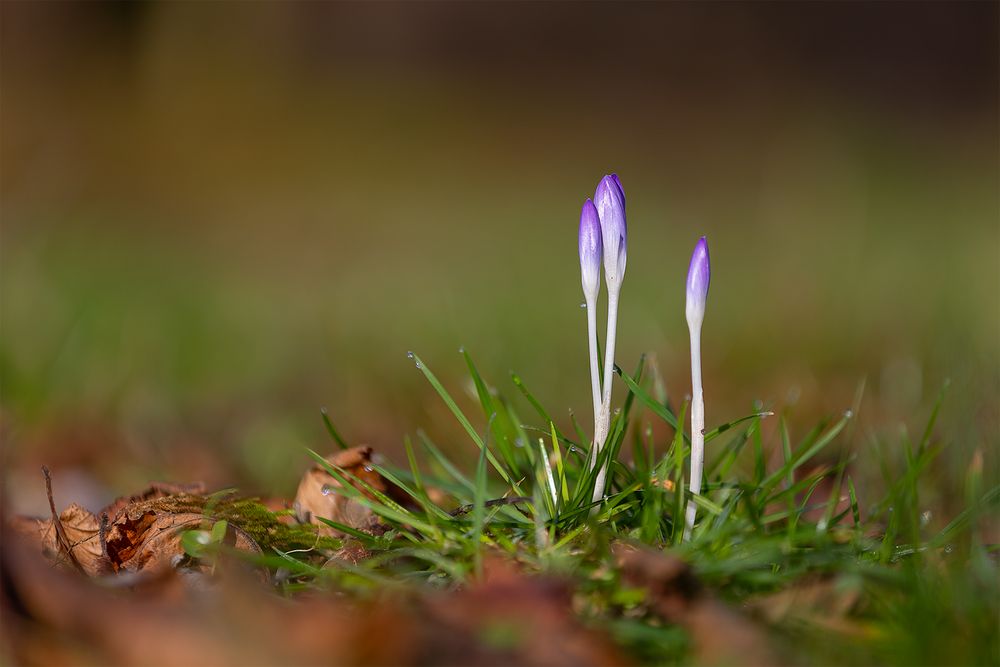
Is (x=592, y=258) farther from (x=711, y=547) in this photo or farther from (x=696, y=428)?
(x=711, y=547)

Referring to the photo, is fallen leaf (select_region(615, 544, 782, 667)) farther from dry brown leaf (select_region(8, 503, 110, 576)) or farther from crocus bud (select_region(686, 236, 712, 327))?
dry brown leaf (select_region(8, 503, 110, 576))

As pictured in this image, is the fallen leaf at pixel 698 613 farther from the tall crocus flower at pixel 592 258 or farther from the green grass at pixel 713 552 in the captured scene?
the tall crocus flower at pixel 592 258

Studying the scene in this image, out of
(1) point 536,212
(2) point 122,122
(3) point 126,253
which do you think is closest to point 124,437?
(3) point 126,253

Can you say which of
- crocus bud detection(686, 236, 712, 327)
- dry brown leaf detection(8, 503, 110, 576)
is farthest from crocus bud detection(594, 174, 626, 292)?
dry brown leaf detection(8, 503, 110, 576)

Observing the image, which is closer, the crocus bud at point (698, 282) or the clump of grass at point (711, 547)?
the clump of grass at point (711, 547)

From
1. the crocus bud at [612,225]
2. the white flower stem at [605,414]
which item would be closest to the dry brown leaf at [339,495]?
the white flower stem at [605,414]

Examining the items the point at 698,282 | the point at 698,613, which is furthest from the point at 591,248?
the point at 698,613
